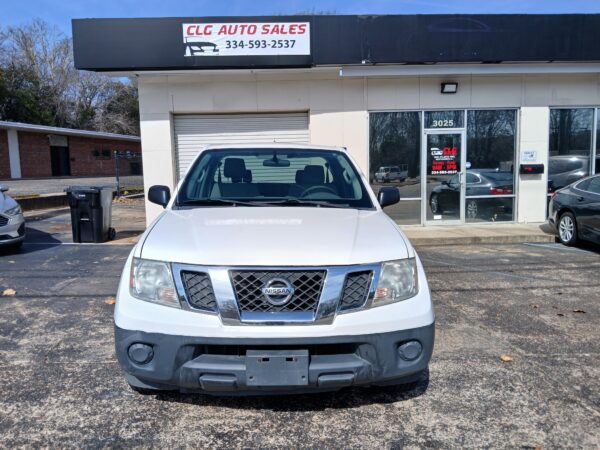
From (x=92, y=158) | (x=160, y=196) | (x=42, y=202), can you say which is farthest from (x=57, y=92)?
(x=160, y=196)

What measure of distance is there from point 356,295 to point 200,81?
9102 mm

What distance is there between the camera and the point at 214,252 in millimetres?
2777

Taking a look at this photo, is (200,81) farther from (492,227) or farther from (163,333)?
(163,333)

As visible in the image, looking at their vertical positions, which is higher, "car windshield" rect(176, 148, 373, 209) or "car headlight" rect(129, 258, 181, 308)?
"car windshield" rect(176, 148, 373, 209)

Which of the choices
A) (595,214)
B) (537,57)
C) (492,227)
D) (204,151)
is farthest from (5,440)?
(537,57)

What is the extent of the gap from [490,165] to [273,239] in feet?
32.3

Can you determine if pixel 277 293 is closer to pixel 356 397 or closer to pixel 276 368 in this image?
pixel 276 368

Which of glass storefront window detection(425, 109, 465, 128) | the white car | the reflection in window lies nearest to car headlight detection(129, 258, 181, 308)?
the white car

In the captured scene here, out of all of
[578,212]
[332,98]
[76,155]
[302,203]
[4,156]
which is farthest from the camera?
[76,155]

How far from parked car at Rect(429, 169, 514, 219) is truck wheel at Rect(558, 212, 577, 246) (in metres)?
2.35

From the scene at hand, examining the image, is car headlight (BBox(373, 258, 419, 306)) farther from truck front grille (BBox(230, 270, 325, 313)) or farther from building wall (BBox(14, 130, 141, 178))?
building wall (BBox(14, 130, 141, 178))

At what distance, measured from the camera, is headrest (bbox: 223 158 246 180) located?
14.2 feet

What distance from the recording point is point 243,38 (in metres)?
9.88

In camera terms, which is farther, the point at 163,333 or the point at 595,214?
the point at 595,214
